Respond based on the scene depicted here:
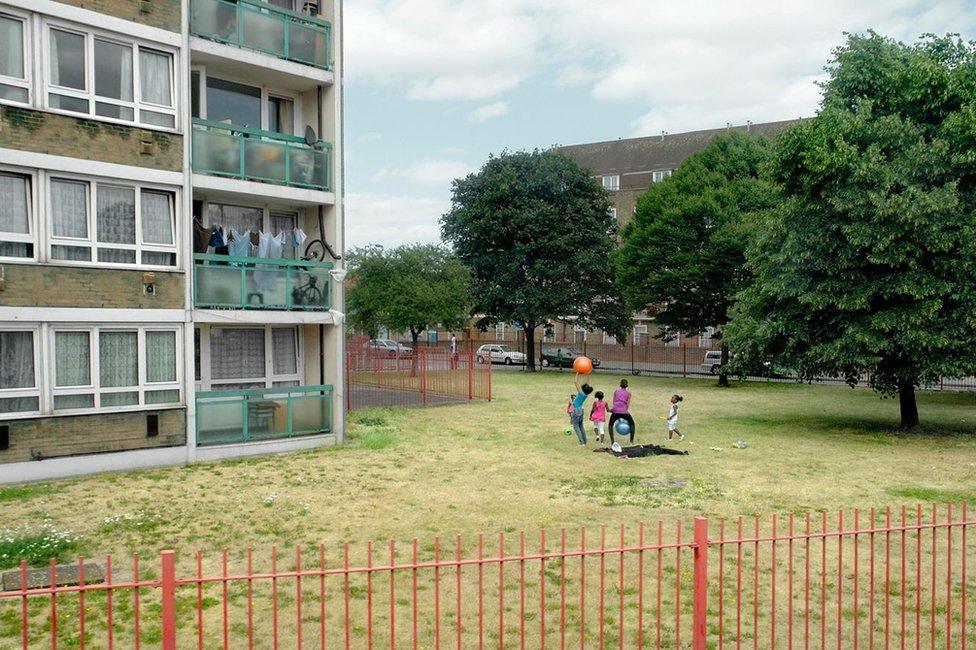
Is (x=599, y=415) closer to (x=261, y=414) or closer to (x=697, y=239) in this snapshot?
(x=261, y=414)

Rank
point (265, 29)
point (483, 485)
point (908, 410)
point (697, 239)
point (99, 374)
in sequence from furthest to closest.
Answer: point (697, 239) < point (908, 410) < point (265, 29) < point (99, 374) < point (483, 485)

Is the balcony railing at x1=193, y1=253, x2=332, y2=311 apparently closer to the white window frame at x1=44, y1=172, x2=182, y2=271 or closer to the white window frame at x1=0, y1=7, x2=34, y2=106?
the white window frame at x1=44, y1=172, x2=182, y2=271

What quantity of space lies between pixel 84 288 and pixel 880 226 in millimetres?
16275

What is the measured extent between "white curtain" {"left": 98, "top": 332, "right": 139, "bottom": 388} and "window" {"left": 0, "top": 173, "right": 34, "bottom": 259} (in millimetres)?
2007

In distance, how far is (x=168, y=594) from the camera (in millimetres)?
5008

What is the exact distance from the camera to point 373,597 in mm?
8117

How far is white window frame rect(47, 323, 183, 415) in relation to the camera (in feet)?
47.6

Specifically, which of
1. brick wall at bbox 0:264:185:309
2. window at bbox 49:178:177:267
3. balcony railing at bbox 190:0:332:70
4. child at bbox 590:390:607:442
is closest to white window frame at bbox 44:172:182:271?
window at bbox 49:178:177:267

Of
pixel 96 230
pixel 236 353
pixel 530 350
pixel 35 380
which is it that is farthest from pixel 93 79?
pixel 530 350

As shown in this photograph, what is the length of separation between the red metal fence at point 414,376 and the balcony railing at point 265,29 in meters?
12.6

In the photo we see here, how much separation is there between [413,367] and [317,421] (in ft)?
38.8

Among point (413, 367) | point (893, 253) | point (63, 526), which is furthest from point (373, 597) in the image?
point (413, 367)

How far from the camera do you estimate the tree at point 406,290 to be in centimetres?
3850

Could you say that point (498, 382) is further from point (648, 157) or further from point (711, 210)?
point (648, 157)
